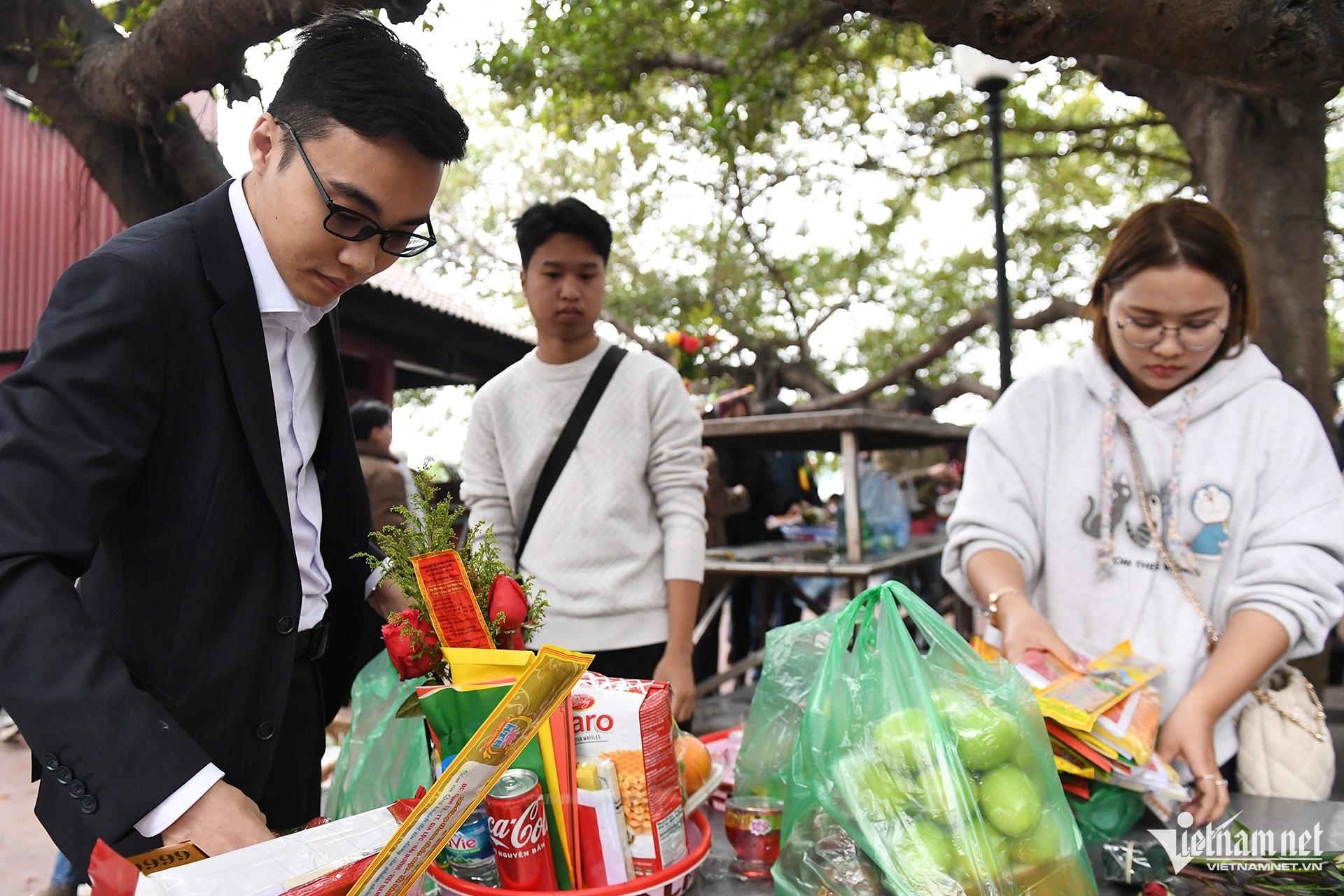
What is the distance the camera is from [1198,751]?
147 centimetres

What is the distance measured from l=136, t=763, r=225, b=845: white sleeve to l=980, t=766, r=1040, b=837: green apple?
37.2 inches

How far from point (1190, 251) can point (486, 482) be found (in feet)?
5.89

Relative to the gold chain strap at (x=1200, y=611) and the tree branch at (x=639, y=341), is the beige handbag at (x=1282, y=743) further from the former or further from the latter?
the tree branch at (x=639, y=341)

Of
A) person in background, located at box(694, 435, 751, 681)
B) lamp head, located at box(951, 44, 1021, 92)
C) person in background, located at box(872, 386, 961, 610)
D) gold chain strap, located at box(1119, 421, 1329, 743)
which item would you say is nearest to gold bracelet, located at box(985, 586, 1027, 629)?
gold chain strap, located at box(1119, 421, 1329, 743)

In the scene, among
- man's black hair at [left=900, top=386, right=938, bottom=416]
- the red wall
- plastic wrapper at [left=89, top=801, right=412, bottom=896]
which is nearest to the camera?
plastic wrapper at [left=89, top=801, right=412, bottom=896]

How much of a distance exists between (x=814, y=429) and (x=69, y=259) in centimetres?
905

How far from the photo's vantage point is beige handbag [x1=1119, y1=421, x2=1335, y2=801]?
5.41 feet

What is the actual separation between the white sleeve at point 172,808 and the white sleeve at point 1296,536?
178cm

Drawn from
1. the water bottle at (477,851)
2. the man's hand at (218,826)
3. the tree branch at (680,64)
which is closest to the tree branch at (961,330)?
the tree branch at (680,64)

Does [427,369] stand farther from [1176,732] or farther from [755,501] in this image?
[1176,732]

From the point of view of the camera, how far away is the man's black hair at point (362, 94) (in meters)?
1.21

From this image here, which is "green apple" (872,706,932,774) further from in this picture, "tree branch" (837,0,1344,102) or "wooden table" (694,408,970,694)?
"wooden table" (694,408,970,694)

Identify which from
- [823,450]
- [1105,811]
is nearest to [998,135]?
[823,450]

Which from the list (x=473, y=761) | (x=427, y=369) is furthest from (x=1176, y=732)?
(x=427, y=369)
